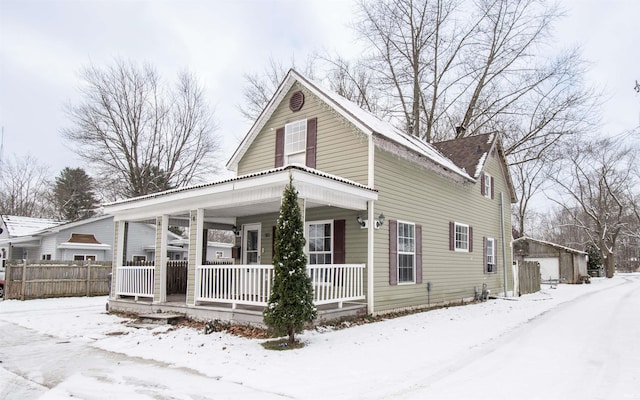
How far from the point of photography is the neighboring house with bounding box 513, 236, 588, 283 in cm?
2955

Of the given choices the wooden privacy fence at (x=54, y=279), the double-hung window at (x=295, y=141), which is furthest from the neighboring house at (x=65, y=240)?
the double-hung window at (x=295, y=141)

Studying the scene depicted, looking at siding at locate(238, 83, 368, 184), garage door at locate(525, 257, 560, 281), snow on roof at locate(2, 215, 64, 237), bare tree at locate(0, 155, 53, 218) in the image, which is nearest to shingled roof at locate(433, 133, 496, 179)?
siding at locate(238, 83, 368, 184)

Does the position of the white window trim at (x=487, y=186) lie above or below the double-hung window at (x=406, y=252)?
above

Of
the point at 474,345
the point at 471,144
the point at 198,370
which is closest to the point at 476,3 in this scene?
the point at 471,144

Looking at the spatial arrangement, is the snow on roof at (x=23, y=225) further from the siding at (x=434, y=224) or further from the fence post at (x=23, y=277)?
the siding at (x=434, y=224)

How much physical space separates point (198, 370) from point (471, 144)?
1514cm

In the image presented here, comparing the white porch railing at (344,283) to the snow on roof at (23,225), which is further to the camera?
the snow on roof at (23,225)

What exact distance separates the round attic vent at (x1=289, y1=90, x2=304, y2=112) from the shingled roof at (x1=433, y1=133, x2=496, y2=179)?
741cm

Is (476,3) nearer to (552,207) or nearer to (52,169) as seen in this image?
(52,169)

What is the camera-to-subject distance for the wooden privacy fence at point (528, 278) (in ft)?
64.0

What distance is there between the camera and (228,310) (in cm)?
938

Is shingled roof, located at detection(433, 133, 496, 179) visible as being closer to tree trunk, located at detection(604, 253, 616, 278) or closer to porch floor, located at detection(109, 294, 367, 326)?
porch floor, located at detection(109, 294, 367, 326)

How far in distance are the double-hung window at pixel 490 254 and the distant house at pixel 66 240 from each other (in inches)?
625

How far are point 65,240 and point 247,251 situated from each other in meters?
14.7
